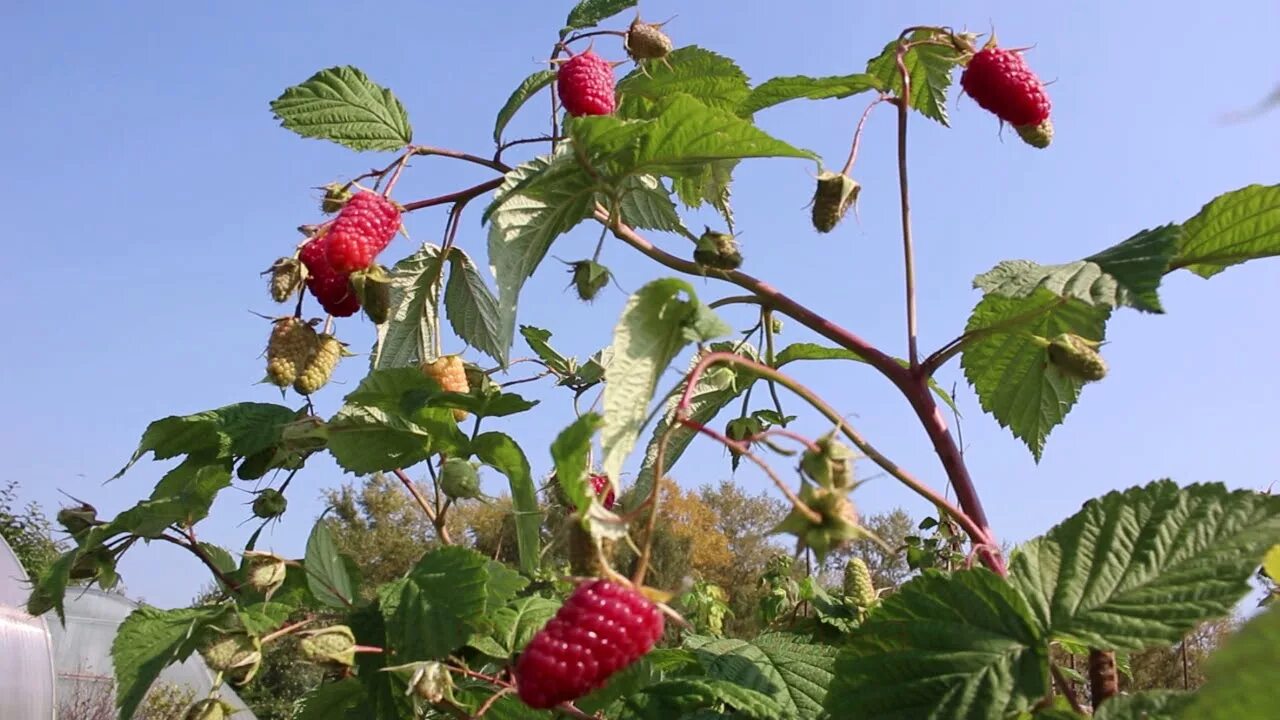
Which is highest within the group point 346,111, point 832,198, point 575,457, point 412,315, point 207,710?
point 346,111

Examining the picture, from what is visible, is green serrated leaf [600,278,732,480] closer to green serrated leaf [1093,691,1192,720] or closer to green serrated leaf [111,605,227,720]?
green serrated leaf [1093,691,1192,720]

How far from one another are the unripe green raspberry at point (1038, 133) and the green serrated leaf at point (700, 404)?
1.24ft

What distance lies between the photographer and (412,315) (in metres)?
1.18

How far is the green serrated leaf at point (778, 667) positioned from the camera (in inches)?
39.6

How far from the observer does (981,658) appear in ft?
2.37

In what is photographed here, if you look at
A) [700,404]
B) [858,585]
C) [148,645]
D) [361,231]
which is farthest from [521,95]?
[858,585]

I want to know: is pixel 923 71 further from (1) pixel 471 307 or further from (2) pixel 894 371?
(1) pixel 471 307

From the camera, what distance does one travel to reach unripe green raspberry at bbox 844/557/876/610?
1726 millimetres

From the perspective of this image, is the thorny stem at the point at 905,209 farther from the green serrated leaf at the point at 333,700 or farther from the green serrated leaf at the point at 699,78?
the green serrated leaf at the point at 333,700

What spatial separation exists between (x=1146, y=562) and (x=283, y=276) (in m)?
0.89

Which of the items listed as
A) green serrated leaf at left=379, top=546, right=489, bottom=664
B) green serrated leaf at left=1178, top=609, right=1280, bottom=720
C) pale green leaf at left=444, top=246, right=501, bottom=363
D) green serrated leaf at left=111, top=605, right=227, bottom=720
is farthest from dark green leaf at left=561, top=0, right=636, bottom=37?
green serrated leaf at left=1178, top=609, right=1280, bottom=720

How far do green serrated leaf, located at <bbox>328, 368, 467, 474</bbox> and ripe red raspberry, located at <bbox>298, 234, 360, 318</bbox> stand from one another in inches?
4.7

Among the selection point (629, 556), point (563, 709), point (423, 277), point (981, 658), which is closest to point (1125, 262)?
point (981, 658)

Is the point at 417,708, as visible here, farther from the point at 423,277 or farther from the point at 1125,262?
the point at 1125,262
